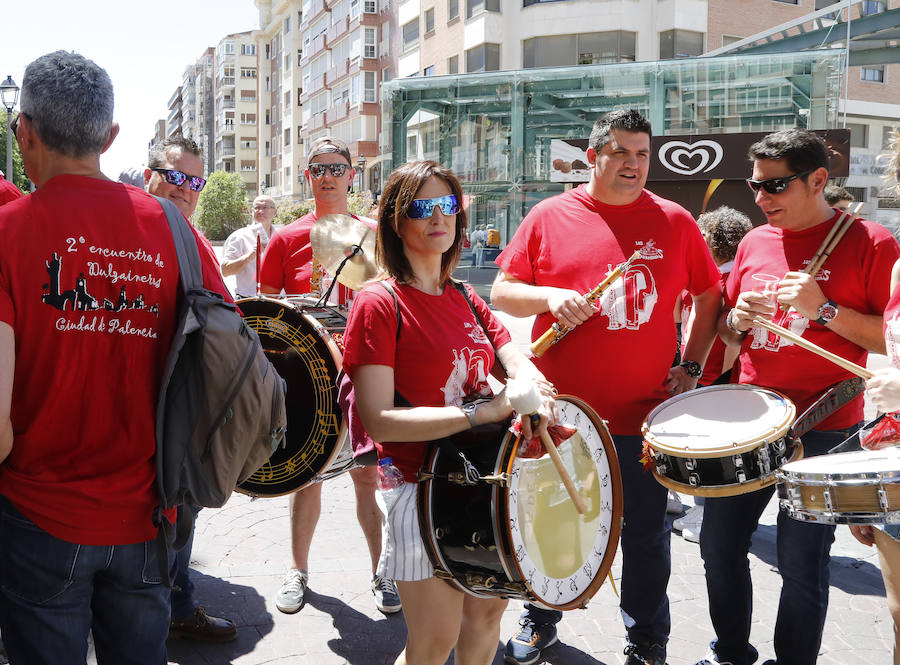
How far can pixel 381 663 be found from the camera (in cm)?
360

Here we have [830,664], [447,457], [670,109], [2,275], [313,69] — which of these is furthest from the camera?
[313,69]

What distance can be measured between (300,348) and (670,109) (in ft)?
68.5

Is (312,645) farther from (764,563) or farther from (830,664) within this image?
(764,563)

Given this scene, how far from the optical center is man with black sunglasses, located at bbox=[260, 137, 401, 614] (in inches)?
162

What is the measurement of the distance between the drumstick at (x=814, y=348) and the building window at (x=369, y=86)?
156 feet

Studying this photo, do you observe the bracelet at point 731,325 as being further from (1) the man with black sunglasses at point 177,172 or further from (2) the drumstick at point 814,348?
(1) the man with black sunglasses at point 177,172

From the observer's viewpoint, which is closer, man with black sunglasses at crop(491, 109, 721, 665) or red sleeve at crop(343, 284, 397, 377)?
red sleeve at crop(343, 284, 397, 377)

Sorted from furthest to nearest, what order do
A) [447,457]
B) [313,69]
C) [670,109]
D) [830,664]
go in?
[313,69], [670,109], [830,664], [447,457]

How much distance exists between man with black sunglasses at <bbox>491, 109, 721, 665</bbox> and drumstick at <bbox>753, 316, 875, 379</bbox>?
18.6 inches

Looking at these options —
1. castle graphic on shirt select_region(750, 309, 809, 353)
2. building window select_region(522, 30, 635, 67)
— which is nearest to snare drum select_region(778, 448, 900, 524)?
castle graphic on shirt select_region(750, 309, 809, 353)

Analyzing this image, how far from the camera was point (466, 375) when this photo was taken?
2635 mm

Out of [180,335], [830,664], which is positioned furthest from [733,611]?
[180,335]

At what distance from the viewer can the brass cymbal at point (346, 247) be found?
12.1 ft

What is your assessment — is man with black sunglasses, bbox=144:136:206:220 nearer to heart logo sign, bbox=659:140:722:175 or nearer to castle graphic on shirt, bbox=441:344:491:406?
castle graphic on shirt, bbox=441:344:491:406
